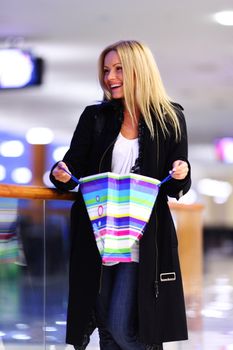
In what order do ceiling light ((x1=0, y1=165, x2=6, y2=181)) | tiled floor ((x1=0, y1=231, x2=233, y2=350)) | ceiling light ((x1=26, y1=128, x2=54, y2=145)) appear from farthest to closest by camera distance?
ceiling light ((x1=26, y1=128, x2=54, y2=145)) → ceiling light ((x1=0, y1=165, x2=6, y2=181)) → tiled floor ((x1=0, y1=231, x2=233, y2=350))

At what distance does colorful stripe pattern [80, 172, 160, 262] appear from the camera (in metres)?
2.42

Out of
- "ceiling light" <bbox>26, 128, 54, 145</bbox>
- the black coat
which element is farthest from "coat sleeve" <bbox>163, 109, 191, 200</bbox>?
"ceiling light" <bbox>26, 128, 54, 145</bbox>

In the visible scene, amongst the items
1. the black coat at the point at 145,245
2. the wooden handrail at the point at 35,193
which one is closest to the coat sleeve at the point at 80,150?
the black coat at the point at 145,245

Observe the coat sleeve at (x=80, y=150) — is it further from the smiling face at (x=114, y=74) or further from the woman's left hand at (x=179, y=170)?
the woman's left hand at (x=179, y=170)

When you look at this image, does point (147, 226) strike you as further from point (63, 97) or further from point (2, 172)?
point (2, 172)

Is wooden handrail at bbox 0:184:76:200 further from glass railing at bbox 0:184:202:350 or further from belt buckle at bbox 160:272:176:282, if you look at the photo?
belt buckle at bbox 160:272:176:282

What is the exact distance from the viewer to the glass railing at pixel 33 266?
9.55ft

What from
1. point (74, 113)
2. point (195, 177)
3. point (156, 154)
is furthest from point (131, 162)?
point (195, 177)

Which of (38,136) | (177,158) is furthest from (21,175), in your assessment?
(177,158)

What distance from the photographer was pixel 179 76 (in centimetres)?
1127

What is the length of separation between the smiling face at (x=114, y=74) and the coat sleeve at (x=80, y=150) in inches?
5.5

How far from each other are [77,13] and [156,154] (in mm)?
5623

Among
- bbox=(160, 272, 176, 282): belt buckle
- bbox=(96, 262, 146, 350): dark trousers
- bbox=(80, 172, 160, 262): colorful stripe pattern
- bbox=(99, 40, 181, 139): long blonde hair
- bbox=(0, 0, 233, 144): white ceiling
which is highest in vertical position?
bbox=(0, 0, 233, 144): white ceiling

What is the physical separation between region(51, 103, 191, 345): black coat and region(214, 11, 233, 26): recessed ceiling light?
544 centimetres
